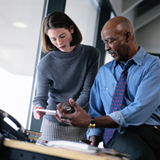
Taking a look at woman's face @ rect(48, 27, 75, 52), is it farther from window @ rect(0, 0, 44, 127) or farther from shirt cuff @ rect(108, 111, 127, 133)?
shirt cuff @ rect(108, 111, 127, 133)

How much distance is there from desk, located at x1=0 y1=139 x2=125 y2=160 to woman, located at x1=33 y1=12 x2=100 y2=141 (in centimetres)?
106

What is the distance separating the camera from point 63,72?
203cm

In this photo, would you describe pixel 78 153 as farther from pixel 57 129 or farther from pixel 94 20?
pixel 94 20

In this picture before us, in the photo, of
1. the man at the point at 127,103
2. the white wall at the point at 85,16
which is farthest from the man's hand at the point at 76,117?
the white wall at the point at 85,16

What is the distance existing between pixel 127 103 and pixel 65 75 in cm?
64

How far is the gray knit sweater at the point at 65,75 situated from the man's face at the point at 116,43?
36 cm

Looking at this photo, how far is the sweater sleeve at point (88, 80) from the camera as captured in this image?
1919 millimetres

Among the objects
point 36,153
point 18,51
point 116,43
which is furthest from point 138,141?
point 18,51

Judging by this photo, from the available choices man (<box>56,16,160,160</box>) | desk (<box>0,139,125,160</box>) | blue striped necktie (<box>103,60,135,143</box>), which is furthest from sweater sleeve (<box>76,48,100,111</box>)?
desk (<box>0,139,125,160</box>)

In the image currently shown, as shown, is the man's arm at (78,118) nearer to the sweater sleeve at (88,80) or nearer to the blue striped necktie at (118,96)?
the blue striped necktie at (118,96)

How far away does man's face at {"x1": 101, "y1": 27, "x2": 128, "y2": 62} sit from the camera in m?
1.67

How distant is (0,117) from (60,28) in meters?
1.10

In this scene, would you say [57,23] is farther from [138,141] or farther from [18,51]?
[138,141]

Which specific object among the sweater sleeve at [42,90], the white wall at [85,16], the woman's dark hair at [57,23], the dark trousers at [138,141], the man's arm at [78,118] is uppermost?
the white wall at [85,16]
